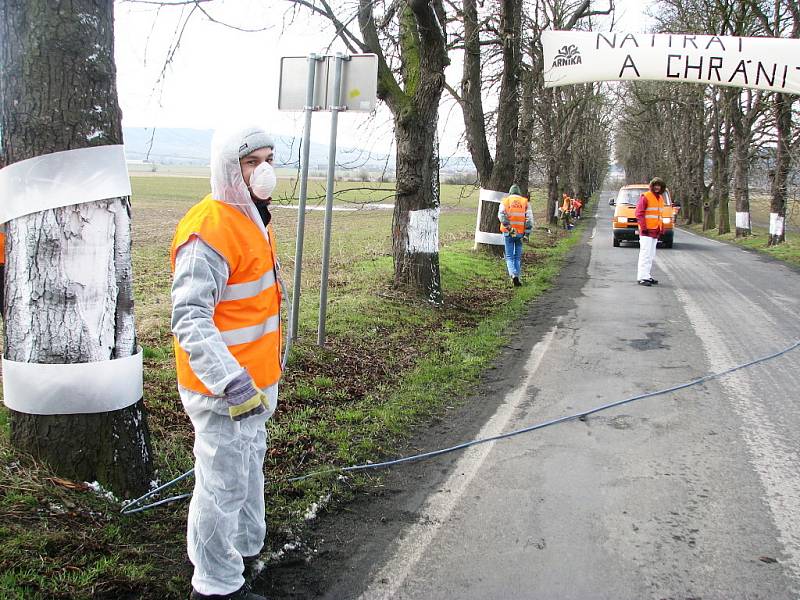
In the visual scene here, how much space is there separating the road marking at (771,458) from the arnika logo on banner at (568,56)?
24.9ft

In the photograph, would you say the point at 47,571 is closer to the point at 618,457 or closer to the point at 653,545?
the point at 653,545

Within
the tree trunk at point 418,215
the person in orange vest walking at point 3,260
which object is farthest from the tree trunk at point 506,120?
the person in orange vest walking at point 3,260

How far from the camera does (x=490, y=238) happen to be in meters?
17.3

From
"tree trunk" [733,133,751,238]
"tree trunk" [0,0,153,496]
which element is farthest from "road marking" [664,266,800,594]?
"tree trunk" [733,133,751,238]

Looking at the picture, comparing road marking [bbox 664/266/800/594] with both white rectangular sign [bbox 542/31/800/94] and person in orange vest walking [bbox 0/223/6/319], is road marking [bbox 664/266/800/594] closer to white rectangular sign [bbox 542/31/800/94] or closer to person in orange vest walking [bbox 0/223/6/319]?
person in orange vest walking [bbox 0/223/6/319]

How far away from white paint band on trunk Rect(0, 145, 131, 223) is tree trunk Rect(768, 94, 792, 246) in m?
23.4

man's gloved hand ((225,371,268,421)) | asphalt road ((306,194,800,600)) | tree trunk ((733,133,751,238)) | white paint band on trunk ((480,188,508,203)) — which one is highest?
tree trunk ((733,133,751,238))

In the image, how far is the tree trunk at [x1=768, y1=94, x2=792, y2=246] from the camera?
2267 cm

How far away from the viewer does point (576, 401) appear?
20.2 ft

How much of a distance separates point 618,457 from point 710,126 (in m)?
35.8

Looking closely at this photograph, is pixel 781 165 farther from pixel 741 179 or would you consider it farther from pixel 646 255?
pixel 646 255

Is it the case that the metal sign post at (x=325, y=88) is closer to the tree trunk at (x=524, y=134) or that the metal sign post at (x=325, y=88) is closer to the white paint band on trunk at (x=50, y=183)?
the white paint band on trunk at (x=50, y=183)

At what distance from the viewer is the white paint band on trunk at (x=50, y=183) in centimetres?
336

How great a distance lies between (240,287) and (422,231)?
24.2 ft
